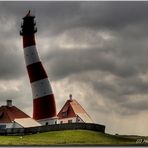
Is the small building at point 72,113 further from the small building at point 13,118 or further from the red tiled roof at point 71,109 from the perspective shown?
the small building at point 13,118

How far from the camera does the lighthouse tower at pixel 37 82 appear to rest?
25.0 m

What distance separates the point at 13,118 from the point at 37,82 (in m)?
1.69

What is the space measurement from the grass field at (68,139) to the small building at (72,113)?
629 mm

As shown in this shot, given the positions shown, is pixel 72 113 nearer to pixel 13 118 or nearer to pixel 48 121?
pixel 48 121

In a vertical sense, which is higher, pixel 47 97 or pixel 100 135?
pixel 47 97

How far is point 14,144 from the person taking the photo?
79.8 ft

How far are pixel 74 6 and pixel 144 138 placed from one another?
530 centimetres

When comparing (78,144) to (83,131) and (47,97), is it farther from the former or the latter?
(47,97)

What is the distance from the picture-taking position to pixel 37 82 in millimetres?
25625

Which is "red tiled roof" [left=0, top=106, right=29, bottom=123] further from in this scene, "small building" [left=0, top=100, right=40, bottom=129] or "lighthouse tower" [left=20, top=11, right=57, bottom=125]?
"lighthouse tower" [left=20, top=11, right=57, bottom=125]

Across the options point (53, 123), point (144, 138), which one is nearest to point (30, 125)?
point (53, 123)

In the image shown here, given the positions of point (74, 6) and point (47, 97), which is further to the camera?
point (47, 97)

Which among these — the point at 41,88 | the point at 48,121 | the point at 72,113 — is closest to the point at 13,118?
the point at 48,121

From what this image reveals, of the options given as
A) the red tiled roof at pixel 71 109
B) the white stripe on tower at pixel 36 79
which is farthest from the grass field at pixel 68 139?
the white stripe on tower at pixel 36 79
